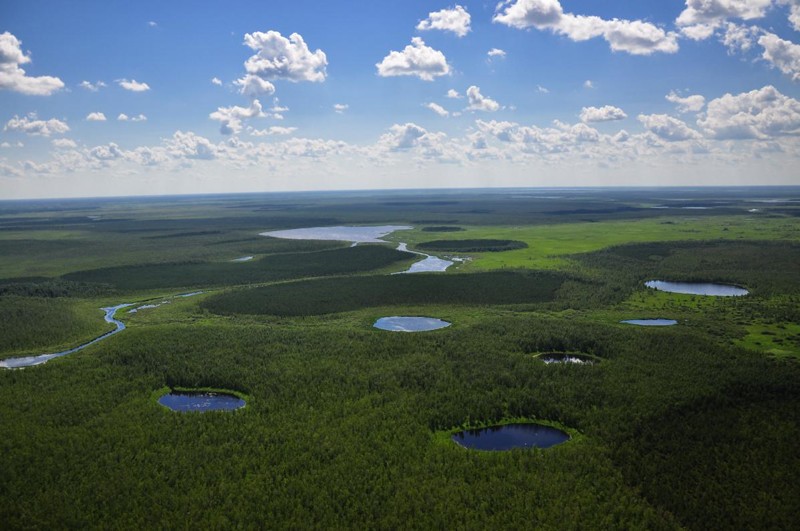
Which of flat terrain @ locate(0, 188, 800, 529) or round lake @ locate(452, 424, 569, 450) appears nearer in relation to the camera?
flat terrain @ locate(0, 188, 800, 529)

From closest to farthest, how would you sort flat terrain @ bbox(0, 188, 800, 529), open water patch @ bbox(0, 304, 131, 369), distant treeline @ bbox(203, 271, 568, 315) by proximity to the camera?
flat terrain @ bbox(0, 188, 800, 529), open water patch @ bbox(0, 304, 131, 369), distant treeline @ bbox(203, 271, 568, 315)

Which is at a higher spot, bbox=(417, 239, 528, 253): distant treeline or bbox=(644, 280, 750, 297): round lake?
bbox=(417, 239, 528, 253): distant treeline

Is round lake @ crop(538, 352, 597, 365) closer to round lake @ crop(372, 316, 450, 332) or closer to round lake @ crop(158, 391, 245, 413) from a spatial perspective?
round lake @ crop(372, 316, 450, 332)

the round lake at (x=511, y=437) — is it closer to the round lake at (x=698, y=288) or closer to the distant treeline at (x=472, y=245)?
the round lake at (x=698, y=288)

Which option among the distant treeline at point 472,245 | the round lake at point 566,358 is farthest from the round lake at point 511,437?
the distant treeline at point 472,245

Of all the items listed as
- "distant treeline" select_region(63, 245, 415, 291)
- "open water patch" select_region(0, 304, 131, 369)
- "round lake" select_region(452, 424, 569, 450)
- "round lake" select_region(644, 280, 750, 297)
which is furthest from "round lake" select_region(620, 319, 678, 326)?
"open water patch" select_region(0, 304, 131, 369)

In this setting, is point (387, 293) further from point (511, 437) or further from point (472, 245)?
point (472, 245)

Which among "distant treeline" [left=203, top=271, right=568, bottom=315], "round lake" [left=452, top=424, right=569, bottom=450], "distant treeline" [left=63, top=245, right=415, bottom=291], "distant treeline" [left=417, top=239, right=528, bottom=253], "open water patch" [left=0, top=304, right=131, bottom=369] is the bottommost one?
"round lake" [left=452, top=424, right=569, bottom=450]
